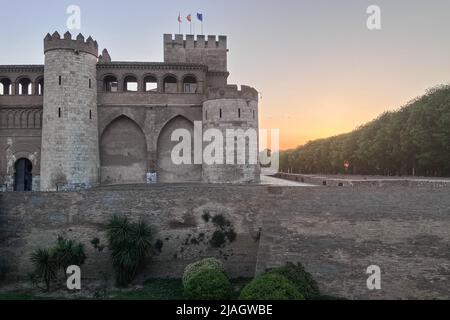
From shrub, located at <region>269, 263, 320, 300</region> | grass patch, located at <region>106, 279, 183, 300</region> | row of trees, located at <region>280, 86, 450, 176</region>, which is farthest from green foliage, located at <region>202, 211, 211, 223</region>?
row of trees, located at <region>280, 86, 450, 176</region>

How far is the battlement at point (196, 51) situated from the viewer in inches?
1464

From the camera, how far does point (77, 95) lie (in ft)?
95.9

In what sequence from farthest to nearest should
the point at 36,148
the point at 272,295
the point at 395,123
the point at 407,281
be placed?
the point at 395,123 < the point at 36,148 < the point at 407,281 < the point at 272,295

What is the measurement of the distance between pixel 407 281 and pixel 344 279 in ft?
7.50

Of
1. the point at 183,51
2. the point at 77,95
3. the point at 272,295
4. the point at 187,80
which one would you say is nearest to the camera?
the point at 272,295

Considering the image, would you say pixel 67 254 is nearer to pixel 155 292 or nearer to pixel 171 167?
pixel 155 292

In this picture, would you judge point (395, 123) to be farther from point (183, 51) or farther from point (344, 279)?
point (344, 279)

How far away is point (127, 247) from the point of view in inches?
794

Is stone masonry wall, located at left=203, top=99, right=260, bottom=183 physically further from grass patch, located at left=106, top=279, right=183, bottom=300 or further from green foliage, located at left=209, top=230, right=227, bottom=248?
grass patch, located at left=106, top=279, right=183, bottom=300

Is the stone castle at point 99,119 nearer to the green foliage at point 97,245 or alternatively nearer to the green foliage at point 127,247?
the green foliage at point 97,245

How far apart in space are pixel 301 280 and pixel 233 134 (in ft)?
54.8

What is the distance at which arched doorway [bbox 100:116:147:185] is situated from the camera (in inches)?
1256

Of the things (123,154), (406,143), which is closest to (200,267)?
(123,154)

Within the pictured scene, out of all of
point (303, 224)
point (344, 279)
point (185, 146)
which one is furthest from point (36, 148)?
point (344, 279)
